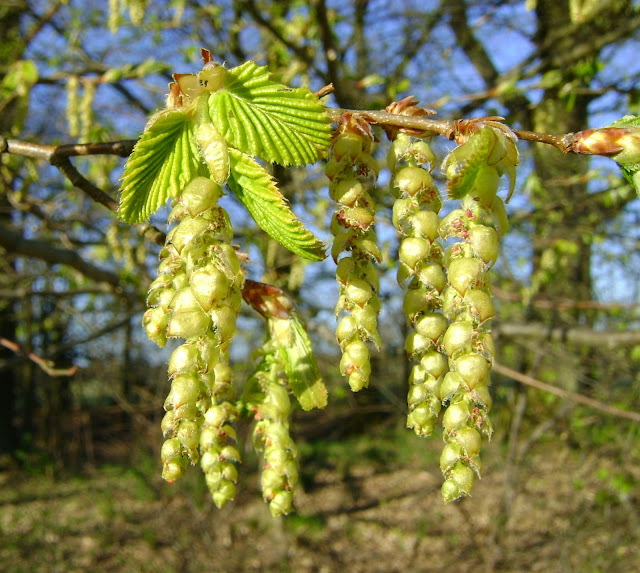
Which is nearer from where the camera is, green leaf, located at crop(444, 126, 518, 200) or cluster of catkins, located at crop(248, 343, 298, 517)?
green leaf, located at crop(444, 126, 518, 200)

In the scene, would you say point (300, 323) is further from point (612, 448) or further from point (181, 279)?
point (612, 448)

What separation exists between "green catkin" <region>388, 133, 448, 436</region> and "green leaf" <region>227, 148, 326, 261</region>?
107 millimetres

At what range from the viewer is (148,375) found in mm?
5477

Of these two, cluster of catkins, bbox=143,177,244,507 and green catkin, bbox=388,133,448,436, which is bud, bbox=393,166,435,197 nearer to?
green catkin, bbox=388,133,448,436

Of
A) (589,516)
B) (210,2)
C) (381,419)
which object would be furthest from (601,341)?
(381,419)

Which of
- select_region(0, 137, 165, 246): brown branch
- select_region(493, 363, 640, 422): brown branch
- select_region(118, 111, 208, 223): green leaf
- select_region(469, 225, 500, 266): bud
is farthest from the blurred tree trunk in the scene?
select_region(469, 225, 500, 266): bud

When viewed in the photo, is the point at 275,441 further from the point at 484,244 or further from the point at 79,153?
the point at 79,153

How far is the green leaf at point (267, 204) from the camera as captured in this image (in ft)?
2.04

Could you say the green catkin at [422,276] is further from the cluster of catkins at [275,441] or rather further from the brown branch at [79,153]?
the brown branch at [79,153]

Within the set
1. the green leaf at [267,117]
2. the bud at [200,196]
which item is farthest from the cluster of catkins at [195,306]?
the green leaf at [267,117]

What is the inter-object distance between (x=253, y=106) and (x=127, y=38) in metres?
4.77

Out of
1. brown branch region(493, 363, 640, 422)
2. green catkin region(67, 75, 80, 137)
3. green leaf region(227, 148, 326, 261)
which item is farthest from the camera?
green catkin region(67, 75, 80, 137)

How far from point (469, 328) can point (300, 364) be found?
11.8 inches

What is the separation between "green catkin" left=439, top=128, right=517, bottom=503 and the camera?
0.57 m
